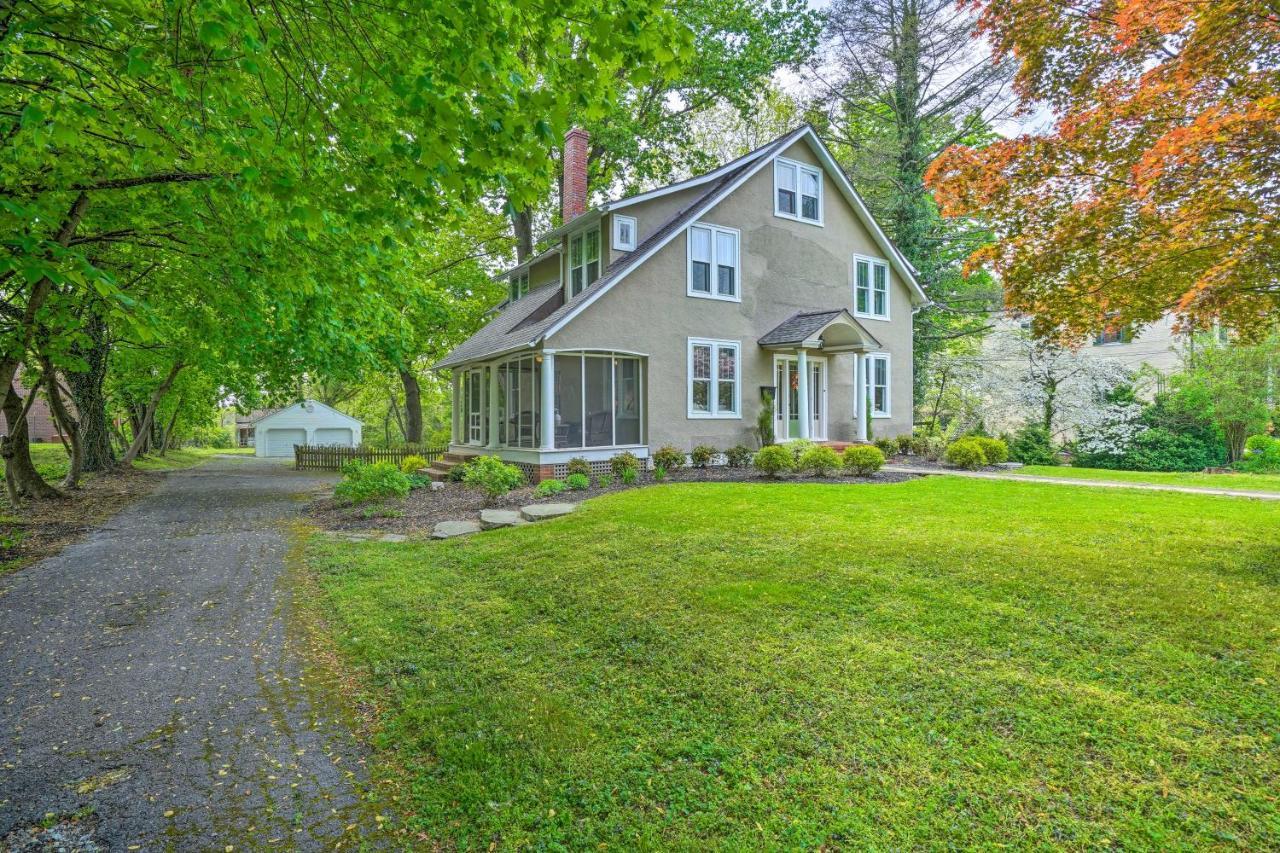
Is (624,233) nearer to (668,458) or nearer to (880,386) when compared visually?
(668,458)

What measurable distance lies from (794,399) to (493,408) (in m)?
8.36

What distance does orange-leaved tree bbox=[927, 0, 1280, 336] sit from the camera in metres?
4.90

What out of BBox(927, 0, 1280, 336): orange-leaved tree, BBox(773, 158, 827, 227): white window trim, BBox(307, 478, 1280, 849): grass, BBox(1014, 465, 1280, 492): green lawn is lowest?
BBox(307, 478, 1280, 849): grass

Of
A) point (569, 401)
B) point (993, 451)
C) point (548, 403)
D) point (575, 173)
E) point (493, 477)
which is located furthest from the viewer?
point (575, 173)

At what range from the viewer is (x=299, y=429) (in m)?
39.6

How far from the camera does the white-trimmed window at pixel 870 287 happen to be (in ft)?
60.9

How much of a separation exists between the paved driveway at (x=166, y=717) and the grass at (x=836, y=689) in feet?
1.34

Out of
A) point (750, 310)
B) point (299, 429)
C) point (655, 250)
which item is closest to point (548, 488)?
point (655, 250)

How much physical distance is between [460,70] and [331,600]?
492 centimetres

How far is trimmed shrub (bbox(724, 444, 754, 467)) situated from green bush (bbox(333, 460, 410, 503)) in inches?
288

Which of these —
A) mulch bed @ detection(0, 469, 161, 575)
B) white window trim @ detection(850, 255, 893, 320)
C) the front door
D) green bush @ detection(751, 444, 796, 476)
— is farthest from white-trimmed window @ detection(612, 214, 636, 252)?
mulch bed @ detection(0, 469, 161, 575)

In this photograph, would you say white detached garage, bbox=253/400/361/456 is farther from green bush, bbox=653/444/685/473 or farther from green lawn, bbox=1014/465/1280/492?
green lawn, bbox=1014/465/1280/492

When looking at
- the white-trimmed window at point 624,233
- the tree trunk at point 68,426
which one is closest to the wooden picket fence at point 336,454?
the tree trunk at point 68,426

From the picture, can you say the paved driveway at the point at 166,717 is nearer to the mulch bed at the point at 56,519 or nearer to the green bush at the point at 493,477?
the mulch bed at the point at 56,519
